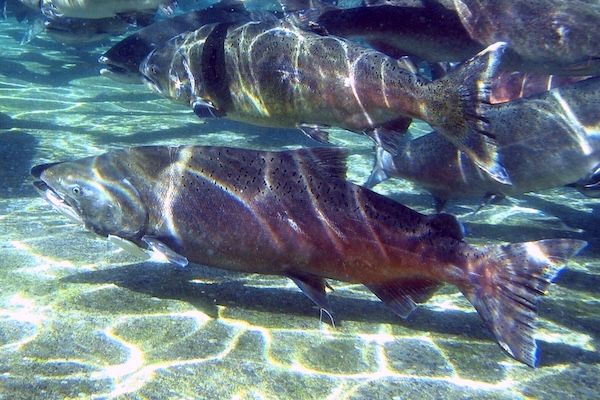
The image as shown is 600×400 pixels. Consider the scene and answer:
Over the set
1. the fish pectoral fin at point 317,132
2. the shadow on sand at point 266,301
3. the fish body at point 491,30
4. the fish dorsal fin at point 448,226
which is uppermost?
the fish body at point 491,30

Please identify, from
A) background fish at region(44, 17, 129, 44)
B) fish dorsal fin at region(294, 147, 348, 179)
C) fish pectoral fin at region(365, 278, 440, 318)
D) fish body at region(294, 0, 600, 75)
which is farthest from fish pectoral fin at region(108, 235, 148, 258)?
background fish at region(44, 17, 129, 44)

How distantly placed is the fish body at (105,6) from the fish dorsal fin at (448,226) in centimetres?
545

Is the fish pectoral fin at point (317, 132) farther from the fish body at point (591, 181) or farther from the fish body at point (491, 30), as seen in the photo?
the fish body at point (591, 181)

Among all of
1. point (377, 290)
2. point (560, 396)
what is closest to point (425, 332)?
point (377, 290)

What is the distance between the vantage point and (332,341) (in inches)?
131

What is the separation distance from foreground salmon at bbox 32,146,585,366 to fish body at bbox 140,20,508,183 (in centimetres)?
87

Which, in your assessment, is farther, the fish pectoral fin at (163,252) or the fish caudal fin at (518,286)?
the fish pectoral fin at (163,252)

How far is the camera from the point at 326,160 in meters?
3.51

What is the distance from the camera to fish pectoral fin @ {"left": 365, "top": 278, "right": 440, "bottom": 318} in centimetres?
331

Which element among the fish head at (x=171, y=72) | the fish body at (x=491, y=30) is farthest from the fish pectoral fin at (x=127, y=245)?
the fish body at (x=491, y=30)

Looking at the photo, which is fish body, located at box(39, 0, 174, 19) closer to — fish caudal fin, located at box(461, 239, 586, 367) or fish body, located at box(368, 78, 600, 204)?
fish body, located at box(368, 78, 600, 204)

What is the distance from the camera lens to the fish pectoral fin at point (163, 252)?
128 inches

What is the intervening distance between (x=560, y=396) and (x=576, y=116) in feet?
11.4

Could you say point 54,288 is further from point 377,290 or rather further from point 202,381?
point 377,290
